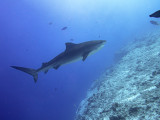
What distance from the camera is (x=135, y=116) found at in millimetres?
5145

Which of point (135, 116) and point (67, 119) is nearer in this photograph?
point (135, 116)

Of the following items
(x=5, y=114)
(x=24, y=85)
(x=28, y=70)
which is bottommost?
(x=5, y=114)

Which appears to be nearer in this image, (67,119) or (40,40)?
(67,119)

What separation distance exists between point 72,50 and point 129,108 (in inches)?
175

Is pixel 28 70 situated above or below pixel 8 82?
above

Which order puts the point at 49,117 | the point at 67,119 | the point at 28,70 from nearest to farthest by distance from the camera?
the point at 28,70 → the point at 67,119 → the point at 49,117

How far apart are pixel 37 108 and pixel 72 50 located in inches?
2220

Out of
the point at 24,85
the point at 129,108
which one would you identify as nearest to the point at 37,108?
the point at 24,85

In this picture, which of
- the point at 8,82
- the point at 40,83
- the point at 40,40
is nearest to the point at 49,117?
the point at 40,83

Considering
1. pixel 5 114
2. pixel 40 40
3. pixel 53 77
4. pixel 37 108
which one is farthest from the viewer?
pixel 40 40

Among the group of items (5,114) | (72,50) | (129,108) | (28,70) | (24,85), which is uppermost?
(72,50)

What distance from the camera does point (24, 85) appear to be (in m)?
84.3

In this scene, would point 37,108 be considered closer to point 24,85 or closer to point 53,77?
point 24,85

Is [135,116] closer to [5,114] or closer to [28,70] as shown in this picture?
[28,70]
